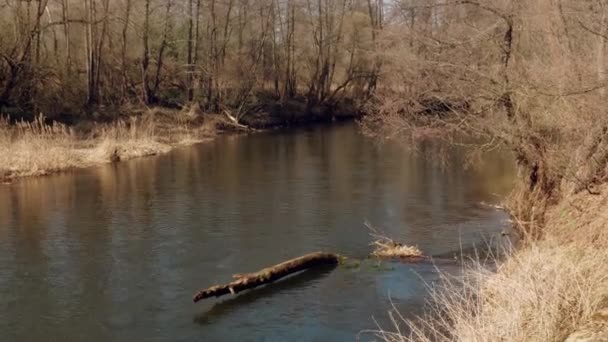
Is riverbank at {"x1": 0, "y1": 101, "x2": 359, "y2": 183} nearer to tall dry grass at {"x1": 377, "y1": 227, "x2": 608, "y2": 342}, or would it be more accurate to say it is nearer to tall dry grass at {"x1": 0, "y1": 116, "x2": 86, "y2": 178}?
tall dry grass at {"x1": 0, "y1": 116, "x2": 86, "y2": 178}

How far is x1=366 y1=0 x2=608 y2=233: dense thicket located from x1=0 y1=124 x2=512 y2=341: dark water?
178 cm

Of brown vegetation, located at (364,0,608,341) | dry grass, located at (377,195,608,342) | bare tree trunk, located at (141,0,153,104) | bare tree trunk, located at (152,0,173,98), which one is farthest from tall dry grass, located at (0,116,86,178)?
dry grass, located at (377,195,608,342)

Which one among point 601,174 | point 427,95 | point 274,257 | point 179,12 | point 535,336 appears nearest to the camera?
point 535,336

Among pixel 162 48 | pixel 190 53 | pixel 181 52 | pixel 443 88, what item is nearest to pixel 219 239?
pixel 443 88

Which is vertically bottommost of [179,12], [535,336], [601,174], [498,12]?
[535,336]

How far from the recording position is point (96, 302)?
9906 millimetres

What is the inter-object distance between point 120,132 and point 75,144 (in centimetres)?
265

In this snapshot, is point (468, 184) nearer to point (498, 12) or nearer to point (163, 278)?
point (498, 12)

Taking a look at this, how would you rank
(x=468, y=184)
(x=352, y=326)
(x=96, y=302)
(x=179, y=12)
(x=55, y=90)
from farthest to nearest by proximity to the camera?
(x=179, y=12) < (x=55, y=90) < (x=468, y=184) < (x=96, y=302) < (x=352, y=326)

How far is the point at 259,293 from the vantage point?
10195 millimetres

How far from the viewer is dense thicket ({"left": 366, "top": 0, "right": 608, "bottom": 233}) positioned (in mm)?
11055

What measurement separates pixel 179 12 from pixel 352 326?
33.5 metres

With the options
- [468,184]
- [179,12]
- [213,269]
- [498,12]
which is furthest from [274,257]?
[179,12]

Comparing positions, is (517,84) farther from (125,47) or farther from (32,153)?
(125,47)
